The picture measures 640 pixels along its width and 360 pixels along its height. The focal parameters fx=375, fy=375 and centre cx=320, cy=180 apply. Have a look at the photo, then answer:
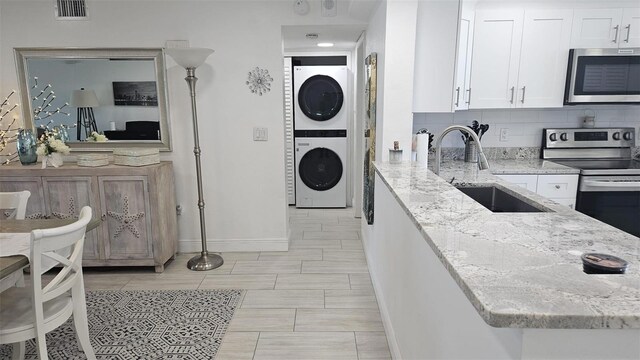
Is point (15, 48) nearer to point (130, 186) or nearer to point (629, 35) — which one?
point (130, 186)

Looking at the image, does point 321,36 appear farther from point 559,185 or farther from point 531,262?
point 531,262

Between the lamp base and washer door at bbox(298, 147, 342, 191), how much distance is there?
2024 mm

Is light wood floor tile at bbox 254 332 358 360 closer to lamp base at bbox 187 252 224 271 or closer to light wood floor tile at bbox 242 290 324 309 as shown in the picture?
light wood floor tile at bbox 242 290 324 309

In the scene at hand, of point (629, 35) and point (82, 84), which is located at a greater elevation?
point (629, 35)

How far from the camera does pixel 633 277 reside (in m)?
0.84

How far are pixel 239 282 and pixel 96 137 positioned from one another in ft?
6.21

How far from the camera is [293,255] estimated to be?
3.61 m

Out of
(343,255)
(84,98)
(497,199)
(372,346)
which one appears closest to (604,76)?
(497,199)

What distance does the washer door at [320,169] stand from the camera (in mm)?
5137

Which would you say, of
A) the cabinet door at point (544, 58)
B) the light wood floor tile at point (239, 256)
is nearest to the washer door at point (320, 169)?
the light wood floor tile at point (239, 256)

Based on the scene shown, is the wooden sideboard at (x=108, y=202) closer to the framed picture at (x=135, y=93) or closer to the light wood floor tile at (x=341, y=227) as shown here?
the framed picture at (x=135, y=93)

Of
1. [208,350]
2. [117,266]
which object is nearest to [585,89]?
[208,350]

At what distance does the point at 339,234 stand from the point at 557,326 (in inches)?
138

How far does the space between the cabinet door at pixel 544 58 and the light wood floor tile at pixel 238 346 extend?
9.11 feet
